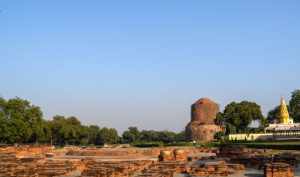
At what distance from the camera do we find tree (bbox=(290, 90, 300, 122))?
2837 inches

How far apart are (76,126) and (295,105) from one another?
33.3m

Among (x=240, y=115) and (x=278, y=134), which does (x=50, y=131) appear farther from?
(x=278, y=134)

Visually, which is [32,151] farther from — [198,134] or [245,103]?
[198,134]

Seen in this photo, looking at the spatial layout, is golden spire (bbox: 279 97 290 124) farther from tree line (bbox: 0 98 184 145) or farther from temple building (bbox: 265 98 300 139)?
tree line (bbox: 0 98 184 145)

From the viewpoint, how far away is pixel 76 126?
76688mm

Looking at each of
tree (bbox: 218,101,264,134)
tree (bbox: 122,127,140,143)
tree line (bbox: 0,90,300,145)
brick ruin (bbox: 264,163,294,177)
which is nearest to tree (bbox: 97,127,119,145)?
tree line (bbox: 0,90,300,145)

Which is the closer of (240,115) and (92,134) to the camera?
(240,115)

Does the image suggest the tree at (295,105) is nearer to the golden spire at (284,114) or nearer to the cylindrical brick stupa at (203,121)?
the golden spire at (284,114)

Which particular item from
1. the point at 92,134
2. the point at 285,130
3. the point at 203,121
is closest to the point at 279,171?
the point at 285,130

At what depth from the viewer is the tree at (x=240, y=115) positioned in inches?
2640

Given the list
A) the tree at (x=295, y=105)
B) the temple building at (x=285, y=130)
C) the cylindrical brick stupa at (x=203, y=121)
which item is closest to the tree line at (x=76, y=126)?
the tree at (x=295, y=105)

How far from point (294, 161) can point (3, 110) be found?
40895 millimetres

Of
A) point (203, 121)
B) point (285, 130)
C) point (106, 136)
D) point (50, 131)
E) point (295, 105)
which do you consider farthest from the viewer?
point (106, 136)

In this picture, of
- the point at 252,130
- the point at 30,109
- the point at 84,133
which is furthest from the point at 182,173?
the point at 84,133
